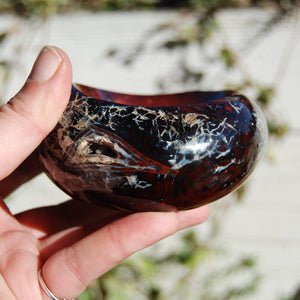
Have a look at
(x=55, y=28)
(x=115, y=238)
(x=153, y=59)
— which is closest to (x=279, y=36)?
(x=153, y=59)

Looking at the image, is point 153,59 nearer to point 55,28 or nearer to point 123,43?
point 123,43

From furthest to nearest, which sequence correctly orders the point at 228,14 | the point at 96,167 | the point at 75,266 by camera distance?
the point at 228,14
the point at 75,266
the point at 96,167

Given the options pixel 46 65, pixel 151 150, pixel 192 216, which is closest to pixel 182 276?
pixel 192 216

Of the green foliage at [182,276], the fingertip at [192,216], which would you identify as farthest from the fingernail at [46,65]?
the green foliage at [182,276]

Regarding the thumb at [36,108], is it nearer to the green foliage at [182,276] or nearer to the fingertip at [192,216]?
the fingertip at [192,216]

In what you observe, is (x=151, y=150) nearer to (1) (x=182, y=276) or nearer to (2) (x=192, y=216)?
(2) (x=192, y=216)
